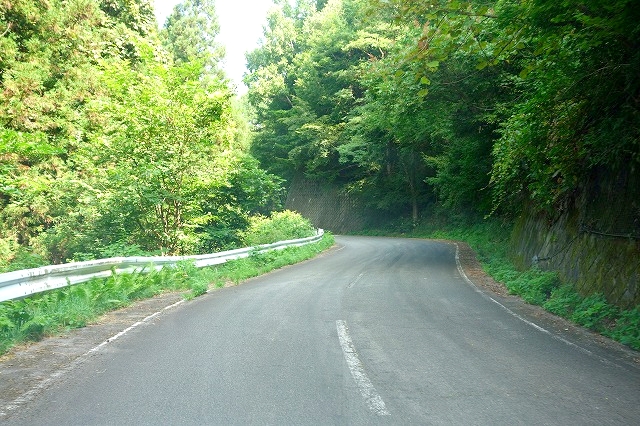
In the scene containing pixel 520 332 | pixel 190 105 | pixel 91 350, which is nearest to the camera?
pixel 91 350

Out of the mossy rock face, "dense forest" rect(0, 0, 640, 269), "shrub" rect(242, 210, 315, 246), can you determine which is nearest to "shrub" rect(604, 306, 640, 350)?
the mossy rock face

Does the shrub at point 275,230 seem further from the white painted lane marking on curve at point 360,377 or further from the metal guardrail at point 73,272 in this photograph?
the white painted lane marking on curve at point 360,377

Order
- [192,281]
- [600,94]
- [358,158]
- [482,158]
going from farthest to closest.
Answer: [358,158] → [482,158] → [192,281] → [600,94]

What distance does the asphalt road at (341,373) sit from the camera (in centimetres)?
458

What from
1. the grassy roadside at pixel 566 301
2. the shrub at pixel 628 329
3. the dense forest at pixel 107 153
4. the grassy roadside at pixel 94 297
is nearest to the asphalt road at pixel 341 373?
the shrub at pixel 628 329

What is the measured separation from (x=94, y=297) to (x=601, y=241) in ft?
31.6

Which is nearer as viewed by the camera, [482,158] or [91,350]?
[91,350]

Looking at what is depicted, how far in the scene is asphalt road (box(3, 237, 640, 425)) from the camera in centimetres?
458

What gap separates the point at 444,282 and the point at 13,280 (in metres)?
9.99

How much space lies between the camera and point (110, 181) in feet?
54.9

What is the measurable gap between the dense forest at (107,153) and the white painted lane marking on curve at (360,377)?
8.53 metres

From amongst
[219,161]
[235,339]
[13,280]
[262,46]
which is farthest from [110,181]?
[262,46]

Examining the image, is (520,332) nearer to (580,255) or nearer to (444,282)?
(580,255)

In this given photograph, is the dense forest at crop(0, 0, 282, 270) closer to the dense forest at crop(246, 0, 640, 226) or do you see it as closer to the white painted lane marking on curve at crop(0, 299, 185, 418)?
the dense forest at crop(246, 0, 640, 226)
